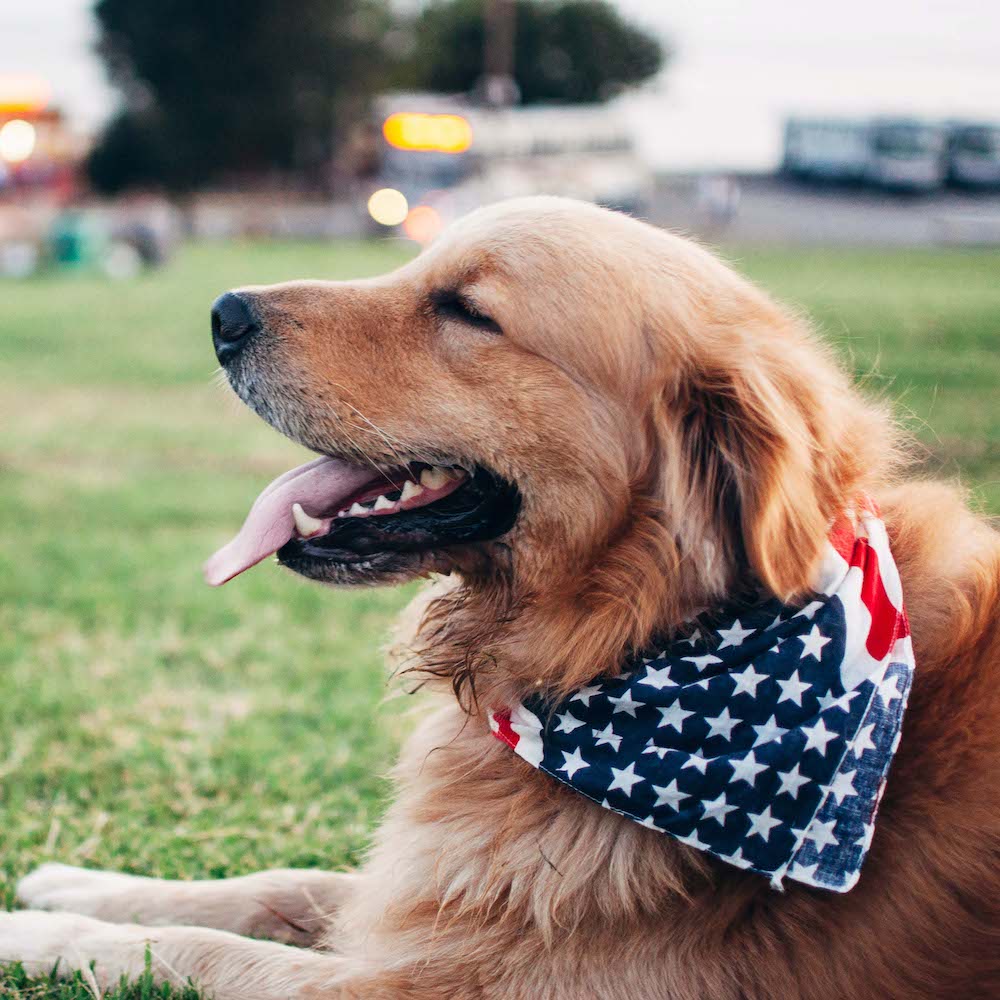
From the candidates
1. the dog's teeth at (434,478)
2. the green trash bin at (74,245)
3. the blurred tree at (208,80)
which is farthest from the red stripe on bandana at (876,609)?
the blurred tree at (208,80)

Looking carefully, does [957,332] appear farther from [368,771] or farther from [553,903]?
[553,903]

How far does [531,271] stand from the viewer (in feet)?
9.14

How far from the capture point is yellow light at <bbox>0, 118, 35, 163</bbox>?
3684cm

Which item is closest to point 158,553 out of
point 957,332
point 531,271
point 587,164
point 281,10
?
point 531,271

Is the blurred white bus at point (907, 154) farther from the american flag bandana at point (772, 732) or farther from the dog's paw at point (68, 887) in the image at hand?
the dog's paw at point (68, 887)

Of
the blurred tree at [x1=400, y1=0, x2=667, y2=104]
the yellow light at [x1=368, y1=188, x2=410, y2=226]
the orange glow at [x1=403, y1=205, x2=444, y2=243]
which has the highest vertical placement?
the blurred tree at [x1=400, y1=0, x2=667, y2=104]

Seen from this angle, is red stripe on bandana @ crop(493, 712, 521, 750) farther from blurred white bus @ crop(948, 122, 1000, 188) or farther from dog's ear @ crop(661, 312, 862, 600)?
blurred white bus @ crop(948, 122, 1000, 188)

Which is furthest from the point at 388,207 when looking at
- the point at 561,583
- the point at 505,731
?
the point at 505,731

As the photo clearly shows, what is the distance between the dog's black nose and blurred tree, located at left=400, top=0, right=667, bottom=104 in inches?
2739

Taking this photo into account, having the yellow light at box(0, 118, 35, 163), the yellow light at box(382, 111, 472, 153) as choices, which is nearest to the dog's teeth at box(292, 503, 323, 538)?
the yellow light at box(0, 118, 35, 163)

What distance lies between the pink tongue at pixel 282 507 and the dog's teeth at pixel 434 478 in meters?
0.19

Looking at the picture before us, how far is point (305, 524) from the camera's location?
2.93 m

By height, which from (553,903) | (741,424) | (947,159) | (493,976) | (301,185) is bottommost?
(301,185)

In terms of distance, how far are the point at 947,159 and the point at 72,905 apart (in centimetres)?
3722
